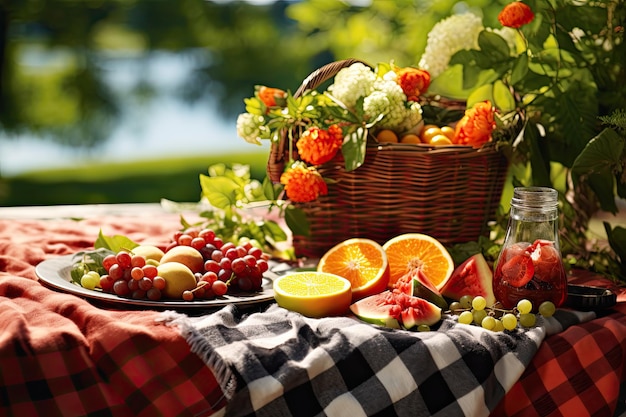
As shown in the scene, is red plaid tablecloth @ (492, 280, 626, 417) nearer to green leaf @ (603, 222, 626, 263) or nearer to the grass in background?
green leaf @ (603, 222, 626, 263)

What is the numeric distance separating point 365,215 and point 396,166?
155 mm

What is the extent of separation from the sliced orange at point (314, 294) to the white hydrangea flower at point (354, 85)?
0.54m

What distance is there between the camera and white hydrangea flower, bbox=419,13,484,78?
2.13m

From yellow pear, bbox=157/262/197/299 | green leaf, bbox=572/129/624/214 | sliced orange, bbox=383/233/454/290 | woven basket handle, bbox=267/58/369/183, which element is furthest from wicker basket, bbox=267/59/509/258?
yellow pear, bbox=157/262/197/299

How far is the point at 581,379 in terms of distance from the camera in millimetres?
1458

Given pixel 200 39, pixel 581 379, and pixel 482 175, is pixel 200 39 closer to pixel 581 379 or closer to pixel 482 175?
pixel 482 175

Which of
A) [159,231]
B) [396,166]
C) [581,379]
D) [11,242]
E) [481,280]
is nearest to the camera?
[581,379]

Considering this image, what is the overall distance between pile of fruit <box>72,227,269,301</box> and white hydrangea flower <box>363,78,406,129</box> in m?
0.46

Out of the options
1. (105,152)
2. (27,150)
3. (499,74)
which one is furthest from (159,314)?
(27,150)

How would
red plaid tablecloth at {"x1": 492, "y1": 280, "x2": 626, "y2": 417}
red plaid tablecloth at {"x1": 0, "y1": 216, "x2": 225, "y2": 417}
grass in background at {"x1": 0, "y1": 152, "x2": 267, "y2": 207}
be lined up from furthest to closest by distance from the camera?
grass in background at {"x1": 0, "y1": 152, "x2": 267, "y2": 207} < red plaid tablecloth at {"x1": 492, "y1": 280, "x2": 626, "y2": 417} < red plaid tablecloth at {"x1": 0, "y1": 216, "x2": 225, "y2": 417}

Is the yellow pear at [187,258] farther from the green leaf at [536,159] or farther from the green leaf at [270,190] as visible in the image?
the green leaf at [536,159]

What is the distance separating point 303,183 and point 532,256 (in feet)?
1.95

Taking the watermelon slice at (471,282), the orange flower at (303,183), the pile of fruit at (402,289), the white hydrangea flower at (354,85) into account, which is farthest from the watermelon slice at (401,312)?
the white hydrangea flower at (354,85)

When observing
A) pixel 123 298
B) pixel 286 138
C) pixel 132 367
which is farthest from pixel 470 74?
pixel 132 367
